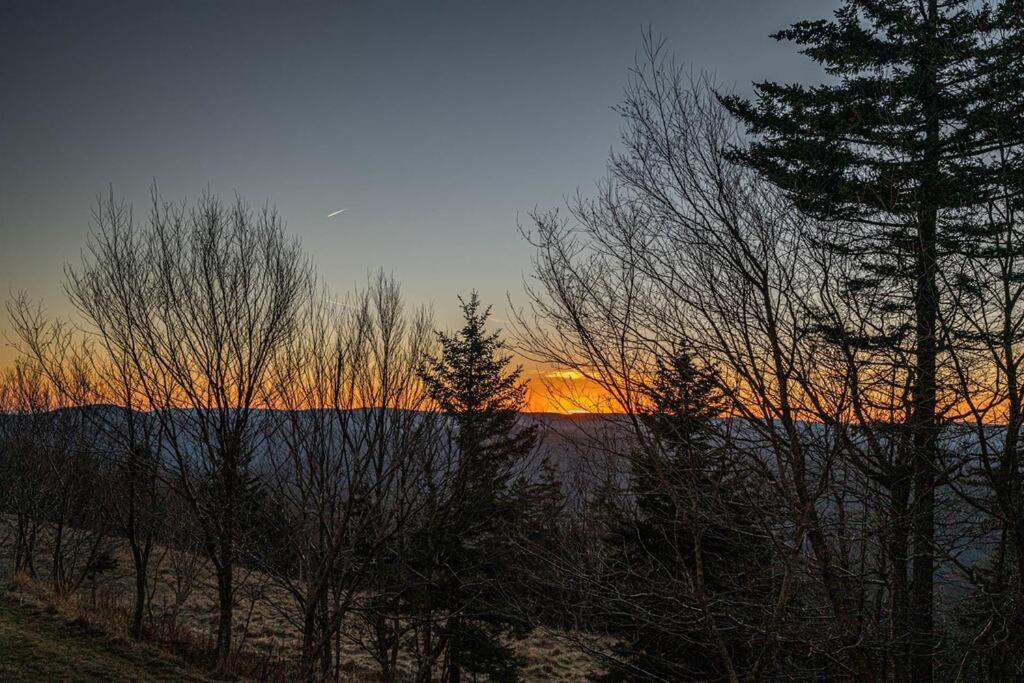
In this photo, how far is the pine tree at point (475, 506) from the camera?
1186cm

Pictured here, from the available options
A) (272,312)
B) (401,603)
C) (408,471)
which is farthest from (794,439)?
(401,603)

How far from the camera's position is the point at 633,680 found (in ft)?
35.0

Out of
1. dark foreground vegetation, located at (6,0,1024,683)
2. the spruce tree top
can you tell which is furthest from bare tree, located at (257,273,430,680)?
the spruce tree top

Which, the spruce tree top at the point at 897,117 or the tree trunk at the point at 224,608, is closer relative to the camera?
the spruce tree top at the point at 897,117

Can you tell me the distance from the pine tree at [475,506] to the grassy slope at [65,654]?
16.1ft

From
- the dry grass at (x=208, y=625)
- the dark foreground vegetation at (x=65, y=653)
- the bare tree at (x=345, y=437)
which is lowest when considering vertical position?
the dry grass at (x=208, y=625)

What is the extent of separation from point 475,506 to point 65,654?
687 cm

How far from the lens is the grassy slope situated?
293 inches

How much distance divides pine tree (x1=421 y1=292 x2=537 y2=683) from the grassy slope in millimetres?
4903

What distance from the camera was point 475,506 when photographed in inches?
494

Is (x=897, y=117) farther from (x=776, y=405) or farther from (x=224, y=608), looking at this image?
(x=224, y=608)

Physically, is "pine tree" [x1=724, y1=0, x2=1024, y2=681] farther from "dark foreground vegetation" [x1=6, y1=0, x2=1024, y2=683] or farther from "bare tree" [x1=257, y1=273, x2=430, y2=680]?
"bare tree" [x1=257, y1=273, x2=430, y2=680]

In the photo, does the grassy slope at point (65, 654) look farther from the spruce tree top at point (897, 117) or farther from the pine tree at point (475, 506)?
the spruce tree top at point (897, 117)

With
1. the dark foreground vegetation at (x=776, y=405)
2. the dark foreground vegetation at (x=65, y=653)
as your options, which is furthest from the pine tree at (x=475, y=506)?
the dark foreground vegetation at (x=65, y=653)
